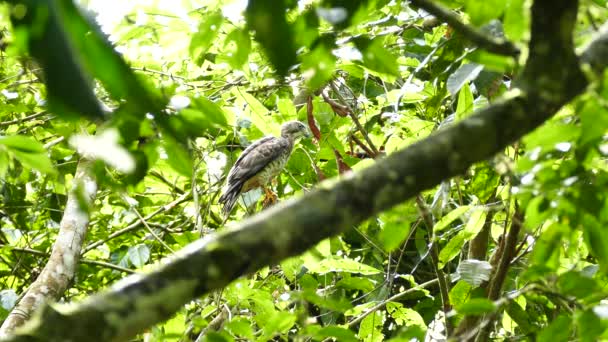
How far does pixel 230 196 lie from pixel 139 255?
0.85 m

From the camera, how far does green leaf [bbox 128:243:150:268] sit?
11.6ft

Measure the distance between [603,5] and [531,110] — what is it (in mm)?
1162

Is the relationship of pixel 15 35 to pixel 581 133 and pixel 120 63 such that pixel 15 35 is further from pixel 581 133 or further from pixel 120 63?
pixel 581 133

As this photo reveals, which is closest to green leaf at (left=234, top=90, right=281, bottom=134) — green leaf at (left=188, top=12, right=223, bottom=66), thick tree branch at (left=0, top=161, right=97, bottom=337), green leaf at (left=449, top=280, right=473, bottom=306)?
thick tree branch at (left=0, top=161, right=97, bottom=337)

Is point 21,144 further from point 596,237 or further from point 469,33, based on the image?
point 596,237

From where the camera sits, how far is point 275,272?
3768 mm

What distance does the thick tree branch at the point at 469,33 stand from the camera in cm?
112

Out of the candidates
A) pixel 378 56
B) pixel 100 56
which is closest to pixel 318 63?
pixel 378 56

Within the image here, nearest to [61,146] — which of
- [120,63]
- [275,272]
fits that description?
[275,272]

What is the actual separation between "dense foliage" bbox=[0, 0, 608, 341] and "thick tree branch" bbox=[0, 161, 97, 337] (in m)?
0.26

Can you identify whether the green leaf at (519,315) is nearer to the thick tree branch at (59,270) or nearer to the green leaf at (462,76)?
the green leaf at (462,76)

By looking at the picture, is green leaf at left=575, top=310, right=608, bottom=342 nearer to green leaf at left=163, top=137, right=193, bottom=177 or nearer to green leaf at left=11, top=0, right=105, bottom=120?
green leaf at left=163, top=137, right=193, bottom=177

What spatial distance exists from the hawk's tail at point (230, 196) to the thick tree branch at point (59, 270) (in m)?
1.03

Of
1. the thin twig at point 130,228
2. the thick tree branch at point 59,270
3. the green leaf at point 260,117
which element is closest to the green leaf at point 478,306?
the green leaf at point 260,117
